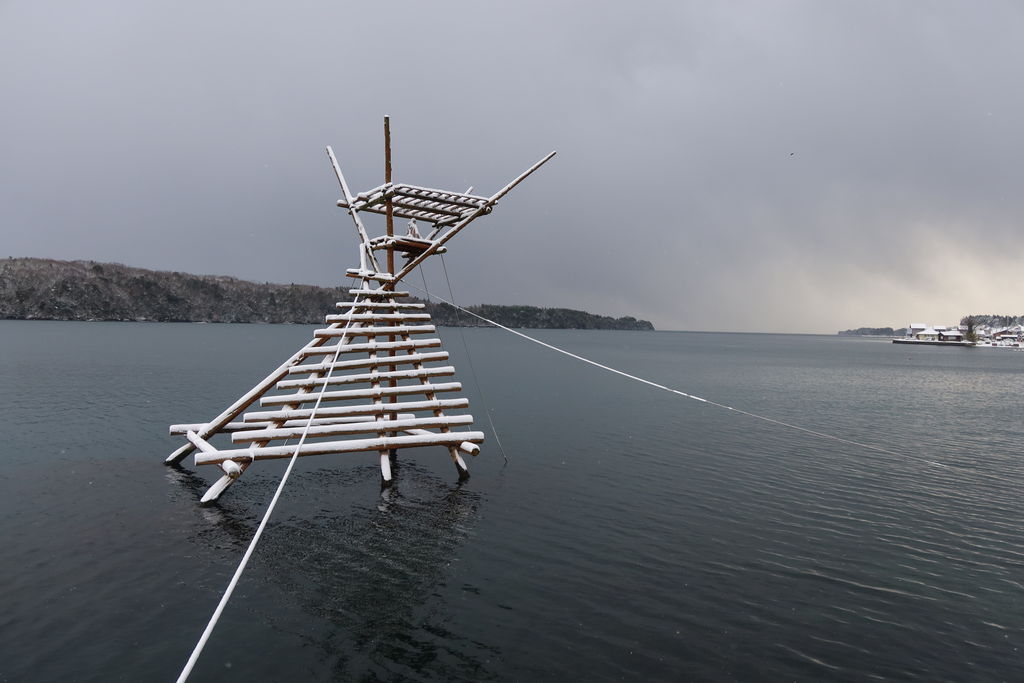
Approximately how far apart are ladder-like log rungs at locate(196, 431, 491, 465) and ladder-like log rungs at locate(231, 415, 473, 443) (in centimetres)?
28

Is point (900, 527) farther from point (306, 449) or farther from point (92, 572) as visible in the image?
point (92, 572)

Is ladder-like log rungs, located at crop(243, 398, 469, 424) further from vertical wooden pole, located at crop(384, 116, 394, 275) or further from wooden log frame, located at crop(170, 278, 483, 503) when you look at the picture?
vertical wooden pole, located at crop(384, 116, 394, 275)

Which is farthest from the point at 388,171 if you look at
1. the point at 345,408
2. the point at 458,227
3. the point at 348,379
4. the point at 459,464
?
the point at 459,464

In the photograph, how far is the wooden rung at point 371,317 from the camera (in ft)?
52.3

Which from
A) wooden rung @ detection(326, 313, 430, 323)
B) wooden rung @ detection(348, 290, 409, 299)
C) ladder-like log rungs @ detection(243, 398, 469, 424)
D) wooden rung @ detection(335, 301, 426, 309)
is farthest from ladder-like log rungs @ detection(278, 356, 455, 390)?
wooden rung @ detection(348, 290, 409, 299)

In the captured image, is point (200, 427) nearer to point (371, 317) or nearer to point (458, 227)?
point (371, 317)

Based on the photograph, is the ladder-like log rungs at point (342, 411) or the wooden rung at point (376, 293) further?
the wooden rung at point (376, 293)

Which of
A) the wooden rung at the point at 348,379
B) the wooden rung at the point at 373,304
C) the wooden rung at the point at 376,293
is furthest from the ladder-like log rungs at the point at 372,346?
the wooden rung at the point at 376,293

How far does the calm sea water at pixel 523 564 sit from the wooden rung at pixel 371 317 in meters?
4.84

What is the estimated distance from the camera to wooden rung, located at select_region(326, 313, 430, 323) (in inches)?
627

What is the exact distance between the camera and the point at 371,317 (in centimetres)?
1636

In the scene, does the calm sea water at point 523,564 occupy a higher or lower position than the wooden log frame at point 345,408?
lower

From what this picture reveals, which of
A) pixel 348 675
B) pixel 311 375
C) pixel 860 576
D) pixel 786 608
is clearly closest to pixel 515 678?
pixel 348 675

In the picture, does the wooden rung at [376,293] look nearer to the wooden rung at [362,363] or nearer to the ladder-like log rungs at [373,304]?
the ladder-like log rungs at [373,304]
